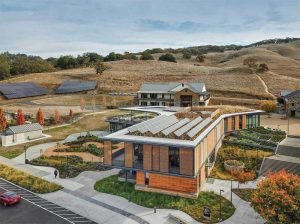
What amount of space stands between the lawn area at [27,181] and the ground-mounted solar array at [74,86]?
270 ft

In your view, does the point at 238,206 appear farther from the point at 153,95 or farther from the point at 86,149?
the point at 153,95

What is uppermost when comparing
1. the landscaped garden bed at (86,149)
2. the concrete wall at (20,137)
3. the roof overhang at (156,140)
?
the roof overhang at (156,140)

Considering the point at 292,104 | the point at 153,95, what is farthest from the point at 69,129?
the point at 292,104

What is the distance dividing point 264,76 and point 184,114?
93529mm

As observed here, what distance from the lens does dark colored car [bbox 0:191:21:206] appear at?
3859 cm

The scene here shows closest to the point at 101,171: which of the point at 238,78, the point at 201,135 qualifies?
the point at 201,135

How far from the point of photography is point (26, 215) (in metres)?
36.2

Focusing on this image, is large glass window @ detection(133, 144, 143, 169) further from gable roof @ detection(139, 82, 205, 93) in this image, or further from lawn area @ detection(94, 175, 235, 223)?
gable roof @ detection(139, 82, 205, 93)

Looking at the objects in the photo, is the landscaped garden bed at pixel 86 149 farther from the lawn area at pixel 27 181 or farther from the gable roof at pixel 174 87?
the gable roof at pixel 174 87

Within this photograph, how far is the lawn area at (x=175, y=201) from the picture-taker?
3609 centimetres

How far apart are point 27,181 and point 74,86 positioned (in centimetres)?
Answer: 9213

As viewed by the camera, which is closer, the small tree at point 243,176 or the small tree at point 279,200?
the small tree at point 279,200

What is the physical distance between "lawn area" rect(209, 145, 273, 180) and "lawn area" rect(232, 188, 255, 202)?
13.2 feet

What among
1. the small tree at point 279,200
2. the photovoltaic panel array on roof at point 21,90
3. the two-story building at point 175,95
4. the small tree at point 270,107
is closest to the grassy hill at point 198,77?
the photovoltaic panel array on roof at point 21,90
